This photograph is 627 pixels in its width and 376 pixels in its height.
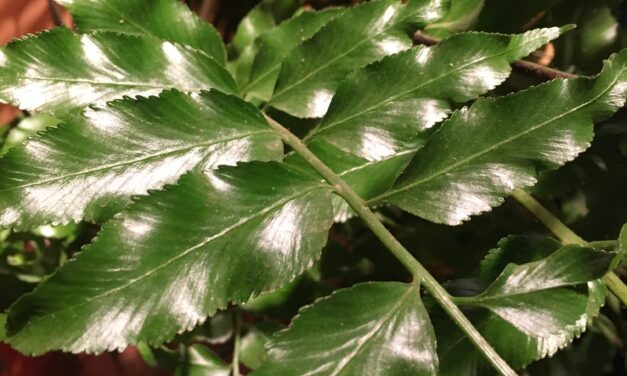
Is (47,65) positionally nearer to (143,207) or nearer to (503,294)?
(143,207)

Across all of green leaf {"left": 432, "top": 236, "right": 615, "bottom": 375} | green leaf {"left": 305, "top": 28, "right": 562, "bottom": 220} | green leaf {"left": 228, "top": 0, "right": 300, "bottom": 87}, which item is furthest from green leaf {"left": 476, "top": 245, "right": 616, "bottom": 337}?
green leaf {"left": 228, "top": 0, "right": 300, "bottom": 87}

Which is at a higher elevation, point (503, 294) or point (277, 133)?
point (277, 133)

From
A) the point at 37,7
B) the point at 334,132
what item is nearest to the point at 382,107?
the point at 334,132

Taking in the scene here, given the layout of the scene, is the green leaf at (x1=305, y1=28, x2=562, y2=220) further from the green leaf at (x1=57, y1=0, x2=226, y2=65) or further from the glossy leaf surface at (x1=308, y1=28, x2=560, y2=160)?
the green leaf at (x1=57, y1=0, x2=226, y2=65)

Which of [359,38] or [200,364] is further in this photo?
[200,364]

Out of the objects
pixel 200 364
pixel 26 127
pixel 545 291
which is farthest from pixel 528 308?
pixel 26 127

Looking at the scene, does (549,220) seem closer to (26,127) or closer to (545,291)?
(545,291)

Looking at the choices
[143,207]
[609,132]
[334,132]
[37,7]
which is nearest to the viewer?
[143,207]
